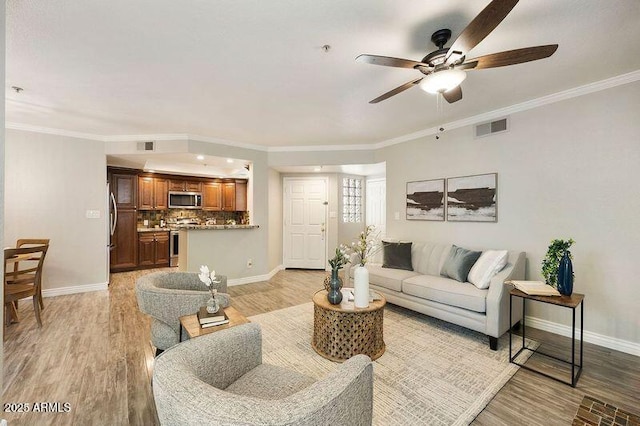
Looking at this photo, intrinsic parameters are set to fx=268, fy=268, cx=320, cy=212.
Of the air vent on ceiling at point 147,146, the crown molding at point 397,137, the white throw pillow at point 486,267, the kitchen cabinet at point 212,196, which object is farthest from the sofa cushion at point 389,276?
the kitchen cabinet at point 212,196

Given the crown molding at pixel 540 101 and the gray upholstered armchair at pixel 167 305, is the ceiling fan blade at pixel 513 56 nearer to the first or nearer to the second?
the crown molding at pixel 540 101

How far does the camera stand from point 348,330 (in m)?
2.39

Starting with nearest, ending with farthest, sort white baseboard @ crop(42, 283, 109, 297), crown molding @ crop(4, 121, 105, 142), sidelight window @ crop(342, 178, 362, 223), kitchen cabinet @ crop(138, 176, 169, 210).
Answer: crown molding @ crop(4, 121, 105, 142) < white baseboard @ crop(42, 283, 109, 297) < kitchen cabinet @ crop(138, 176, 169, 210) < sidelight window @ crop(342, 178, 362, 223)

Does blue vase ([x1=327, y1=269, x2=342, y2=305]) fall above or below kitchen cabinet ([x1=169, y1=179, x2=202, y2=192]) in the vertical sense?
below

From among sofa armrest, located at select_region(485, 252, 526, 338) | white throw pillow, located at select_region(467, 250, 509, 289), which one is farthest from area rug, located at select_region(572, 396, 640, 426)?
white throw pillow, located at select_region(467, 250, 509, 289)

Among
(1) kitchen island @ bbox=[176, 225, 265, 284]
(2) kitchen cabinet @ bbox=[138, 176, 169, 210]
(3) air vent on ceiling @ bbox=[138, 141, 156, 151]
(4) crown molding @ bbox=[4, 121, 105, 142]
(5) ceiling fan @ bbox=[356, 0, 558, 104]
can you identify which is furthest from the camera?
(2) kitchen cabinet @ bbox=[138, 176, 169, 210]

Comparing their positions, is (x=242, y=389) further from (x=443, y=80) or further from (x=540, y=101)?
(x=540, y=101)

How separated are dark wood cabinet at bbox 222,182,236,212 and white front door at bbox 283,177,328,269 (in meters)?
1.87

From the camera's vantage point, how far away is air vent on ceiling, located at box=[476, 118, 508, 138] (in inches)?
133

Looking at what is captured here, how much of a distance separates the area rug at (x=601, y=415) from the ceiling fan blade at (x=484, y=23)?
8.07ft

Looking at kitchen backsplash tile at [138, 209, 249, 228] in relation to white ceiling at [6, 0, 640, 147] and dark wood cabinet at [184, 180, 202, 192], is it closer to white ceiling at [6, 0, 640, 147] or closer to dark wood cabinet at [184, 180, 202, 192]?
A: dark wood cabinet at [184, 180, 202, 192]

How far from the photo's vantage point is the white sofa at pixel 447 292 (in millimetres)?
2607

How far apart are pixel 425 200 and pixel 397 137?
121 centimetres

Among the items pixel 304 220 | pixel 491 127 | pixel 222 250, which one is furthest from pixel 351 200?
pixel 491 127
